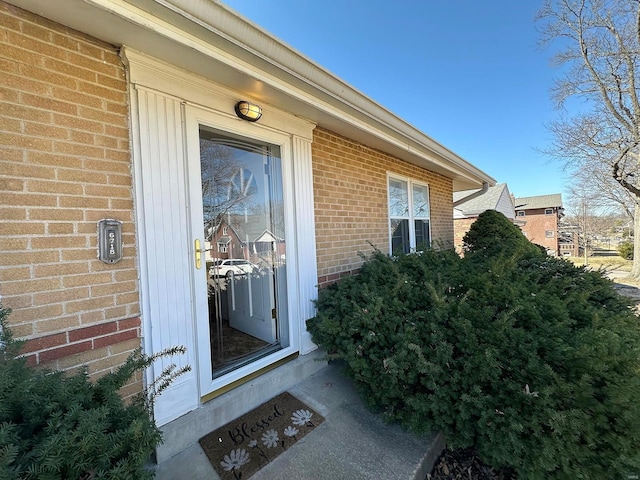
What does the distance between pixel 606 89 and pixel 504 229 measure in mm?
7112

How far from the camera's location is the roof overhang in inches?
56.5

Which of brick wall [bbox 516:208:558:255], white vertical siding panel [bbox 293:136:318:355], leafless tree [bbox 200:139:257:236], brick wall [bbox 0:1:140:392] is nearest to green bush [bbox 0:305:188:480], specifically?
brick wall [bbox 0:1:140:392]

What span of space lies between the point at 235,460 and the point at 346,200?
286 centimetres

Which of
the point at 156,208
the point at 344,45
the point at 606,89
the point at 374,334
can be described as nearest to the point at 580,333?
the point at 374,334

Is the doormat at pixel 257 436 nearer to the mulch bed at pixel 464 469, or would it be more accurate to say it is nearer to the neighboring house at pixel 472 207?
the mulch bed at pixel 464 469

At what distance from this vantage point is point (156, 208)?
1860 mm

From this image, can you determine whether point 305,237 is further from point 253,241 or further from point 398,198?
point 398,198

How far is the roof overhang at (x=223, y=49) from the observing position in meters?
1.44

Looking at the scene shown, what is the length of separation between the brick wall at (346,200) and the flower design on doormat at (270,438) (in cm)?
153

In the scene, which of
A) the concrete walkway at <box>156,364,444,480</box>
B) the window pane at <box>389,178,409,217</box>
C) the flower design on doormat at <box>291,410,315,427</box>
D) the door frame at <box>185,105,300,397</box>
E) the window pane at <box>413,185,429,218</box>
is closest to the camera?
the concrete walkway at <box>156,364,444,480</box>

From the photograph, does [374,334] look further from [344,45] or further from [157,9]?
[344,45]

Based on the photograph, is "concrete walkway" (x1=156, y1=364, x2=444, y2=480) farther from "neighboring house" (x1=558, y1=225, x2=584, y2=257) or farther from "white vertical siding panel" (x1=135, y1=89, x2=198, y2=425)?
"neighboring house" (x1=558, y1=225, x2=584, y2=257)

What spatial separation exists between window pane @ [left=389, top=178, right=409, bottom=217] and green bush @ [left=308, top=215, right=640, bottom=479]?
7.06ft

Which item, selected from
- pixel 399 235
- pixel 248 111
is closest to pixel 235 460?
pixel 248 111
